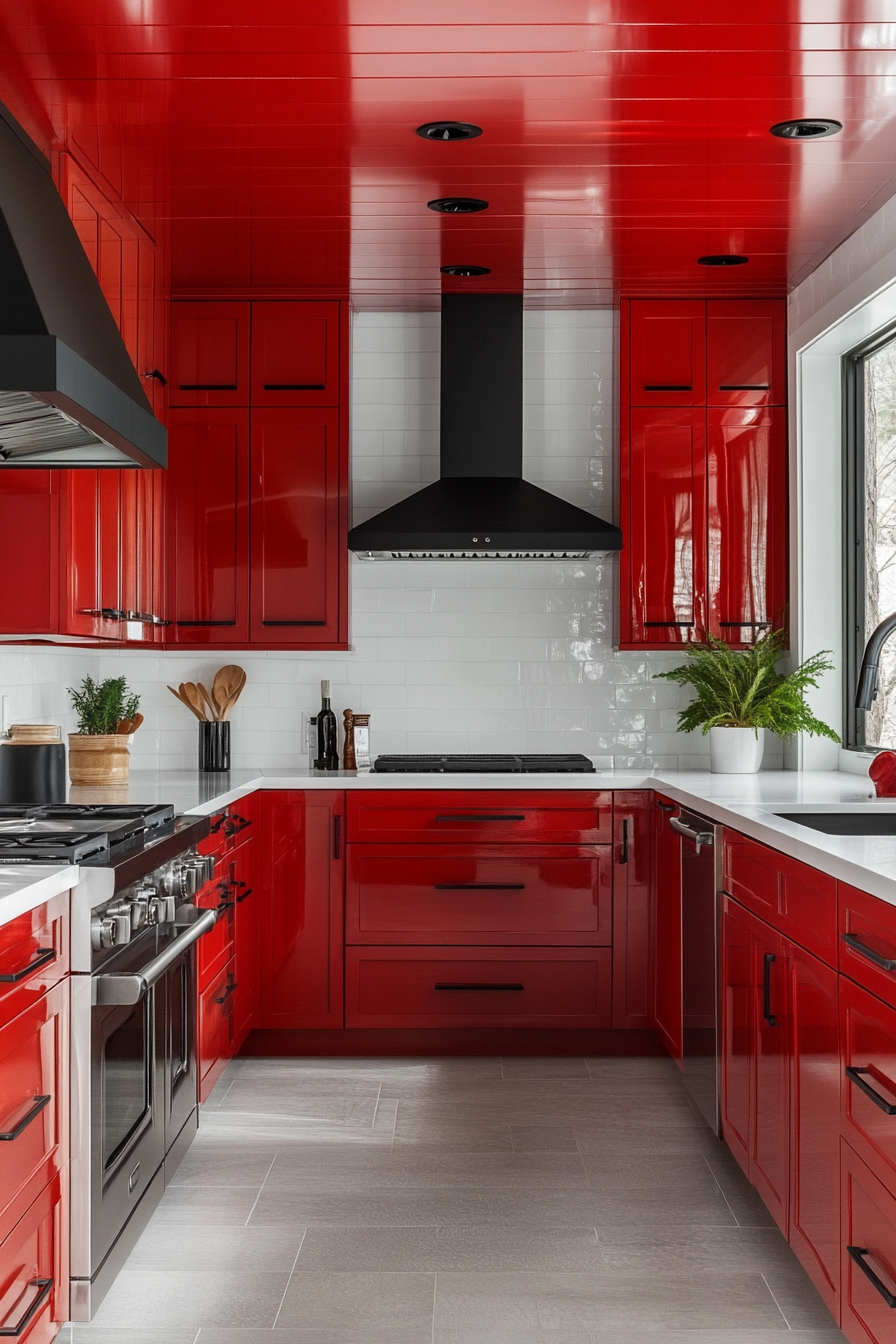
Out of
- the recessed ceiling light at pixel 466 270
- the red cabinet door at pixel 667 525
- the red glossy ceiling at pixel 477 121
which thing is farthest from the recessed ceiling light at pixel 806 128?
the red cabinet door at pixel 667 525

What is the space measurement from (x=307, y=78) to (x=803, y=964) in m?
2.21

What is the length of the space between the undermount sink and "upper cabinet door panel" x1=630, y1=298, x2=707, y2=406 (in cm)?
188

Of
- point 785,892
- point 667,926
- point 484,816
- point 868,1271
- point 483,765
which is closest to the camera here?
point 868,1271

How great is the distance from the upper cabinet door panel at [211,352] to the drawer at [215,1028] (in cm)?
202

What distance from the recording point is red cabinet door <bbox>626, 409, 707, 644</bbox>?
4434mm

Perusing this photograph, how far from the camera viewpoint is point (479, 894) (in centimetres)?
409

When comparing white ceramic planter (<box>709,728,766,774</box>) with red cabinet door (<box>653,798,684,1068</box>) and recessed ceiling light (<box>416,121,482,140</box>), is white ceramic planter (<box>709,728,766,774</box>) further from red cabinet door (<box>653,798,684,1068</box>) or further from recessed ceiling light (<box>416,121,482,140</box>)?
recessed ceiling light (<box>416,121,482,140</box>)

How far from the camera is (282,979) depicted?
161 inches

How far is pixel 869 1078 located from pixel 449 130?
2.38 metres

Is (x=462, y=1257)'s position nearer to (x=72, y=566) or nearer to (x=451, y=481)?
(x=72, y=566)

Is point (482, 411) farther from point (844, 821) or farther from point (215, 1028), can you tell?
point (215, 1028)

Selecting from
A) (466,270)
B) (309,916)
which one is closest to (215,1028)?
(309,916)

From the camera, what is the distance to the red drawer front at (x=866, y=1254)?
191 centimetres

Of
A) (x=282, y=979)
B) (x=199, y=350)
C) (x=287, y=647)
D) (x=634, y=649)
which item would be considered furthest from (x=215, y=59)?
(x=282, y=979)
